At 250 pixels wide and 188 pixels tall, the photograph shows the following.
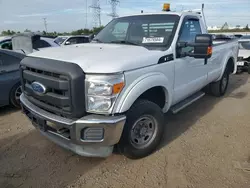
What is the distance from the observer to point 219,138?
12.3ft

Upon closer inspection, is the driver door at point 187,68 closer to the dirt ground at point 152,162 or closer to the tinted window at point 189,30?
the tinted window at point 189,30

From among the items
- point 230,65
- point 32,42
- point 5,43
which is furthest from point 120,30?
point 5,43

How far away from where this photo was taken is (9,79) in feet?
16.1

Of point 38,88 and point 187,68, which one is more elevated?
point 187,68

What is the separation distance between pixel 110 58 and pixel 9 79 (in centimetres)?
327

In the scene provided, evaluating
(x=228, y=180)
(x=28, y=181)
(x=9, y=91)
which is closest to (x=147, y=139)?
(x=228, y=180)

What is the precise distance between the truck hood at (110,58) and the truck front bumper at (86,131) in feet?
1.78

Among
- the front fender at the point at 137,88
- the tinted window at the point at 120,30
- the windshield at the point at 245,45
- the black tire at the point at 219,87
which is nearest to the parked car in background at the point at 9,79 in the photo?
the tinted window at the point at 120,30

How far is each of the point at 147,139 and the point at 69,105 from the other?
1.29m

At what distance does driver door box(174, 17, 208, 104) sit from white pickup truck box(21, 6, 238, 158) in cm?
2

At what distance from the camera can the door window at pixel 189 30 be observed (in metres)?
3.66

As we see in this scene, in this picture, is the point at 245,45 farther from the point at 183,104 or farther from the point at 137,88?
the point at 137,88

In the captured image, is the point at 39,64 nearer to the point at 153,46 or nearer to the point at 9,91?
the point at 153,46

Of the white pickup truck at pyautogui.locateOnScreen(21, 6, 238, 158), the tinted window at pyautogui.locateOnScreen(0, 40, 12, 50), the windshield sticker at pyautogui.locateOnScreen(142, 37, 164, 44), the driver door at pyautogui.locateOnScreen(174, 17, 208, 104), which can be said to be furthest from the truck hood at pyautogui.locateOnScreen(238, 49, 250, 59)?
the tinted window at pyautogui.locateOnScreen(0, 40, 12, 50)
